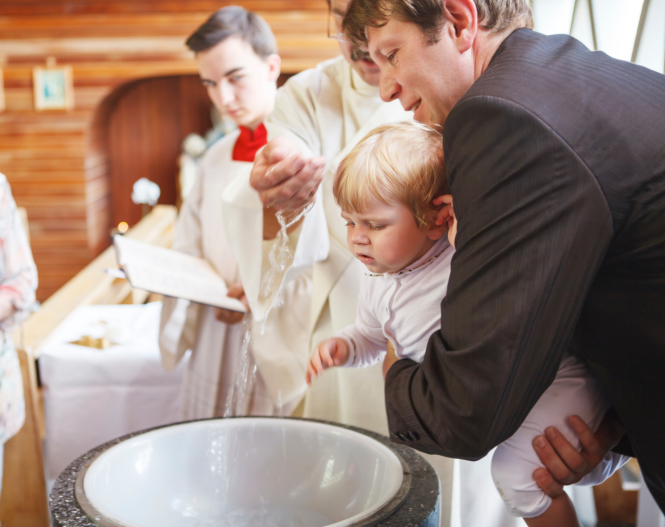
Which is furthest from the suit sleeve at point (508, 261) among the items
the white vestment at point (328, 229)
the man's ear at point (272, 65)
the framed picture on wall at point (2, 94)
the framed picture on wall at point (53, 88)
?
the framed picture on wall at point (2, 94)

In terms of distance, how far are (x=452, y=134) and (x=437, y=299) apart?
0.42 meters

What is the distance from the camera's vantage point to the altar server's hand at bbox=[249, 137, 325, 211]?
1331mm

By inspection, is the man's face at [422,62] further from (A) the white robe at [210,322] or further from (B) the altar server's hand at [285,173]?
(A) the white robe at [210,322]

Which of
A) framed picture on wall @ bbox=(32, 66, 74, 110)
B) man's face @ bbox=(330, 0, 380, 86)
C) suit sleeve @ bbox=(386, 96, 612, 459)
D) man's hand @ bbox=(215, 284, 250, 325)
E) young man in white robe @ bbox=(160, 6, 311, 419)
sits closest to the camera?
suit sleeve @ bbox=(386, 96, 612, 459)

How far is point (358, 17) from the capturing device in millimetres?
1034

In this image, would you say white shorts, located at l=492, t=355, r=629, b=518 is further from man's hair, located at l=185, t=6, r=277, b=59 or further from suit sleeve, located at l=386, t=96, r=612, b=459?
man's hair, located at l=185, t=6, r=277, b=59

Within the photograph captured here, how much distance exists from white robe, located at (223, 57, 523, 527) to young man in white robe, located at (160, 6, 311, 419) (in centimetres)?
45

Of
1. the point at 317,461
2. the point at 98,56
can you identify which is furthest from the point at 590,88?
the point at 98,56

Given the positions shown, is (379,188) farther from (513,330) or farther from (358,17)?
(513,330)

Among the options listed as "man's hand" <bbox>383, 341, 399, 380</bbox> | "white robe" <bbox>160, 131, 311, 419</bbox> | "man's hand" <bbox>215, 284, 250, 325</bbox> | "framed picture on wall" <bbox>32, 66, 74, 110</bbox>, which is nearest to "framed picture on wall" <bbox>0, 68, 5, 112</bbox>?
"framed picture on wall" <bbox>32, 66, 74, 110</bbox>

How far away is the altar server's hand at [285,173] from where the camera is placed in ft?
4.37

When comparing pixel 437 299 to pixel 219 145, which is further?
pixel 219 145

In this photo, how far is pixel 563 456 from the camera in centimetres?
108

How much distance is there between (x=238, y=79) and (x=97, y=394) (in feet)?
4.76
